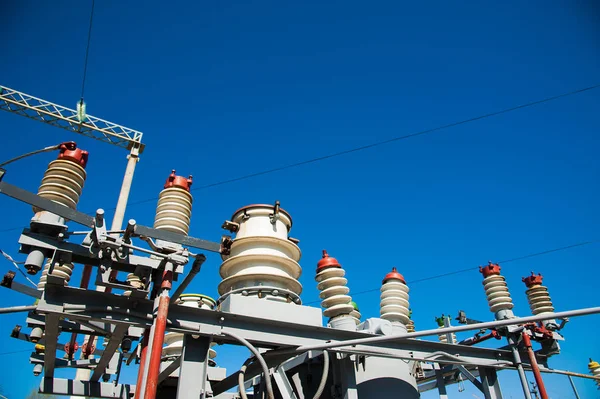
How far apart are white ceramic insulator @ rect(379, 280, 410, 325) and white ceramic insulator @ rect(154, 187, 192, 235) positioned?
16.9 feet

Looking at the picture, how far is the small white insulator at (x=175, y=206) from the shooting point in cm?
770

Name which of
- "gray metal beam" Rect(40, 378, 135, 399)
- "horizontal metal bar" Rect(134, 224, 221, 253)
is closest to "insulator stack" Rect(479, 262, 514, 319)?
"horizontal metal bar" Rect(134, 224, 221, 253)

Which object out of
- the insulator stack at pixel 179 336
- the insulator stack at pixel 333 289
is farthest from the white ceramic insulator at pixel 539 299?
the insulator stack at pixel 179 336

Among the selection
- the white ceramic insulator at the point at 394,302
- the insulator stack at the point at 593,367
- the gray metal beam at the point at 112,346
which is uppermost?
the insulator stack at the point at 593,367

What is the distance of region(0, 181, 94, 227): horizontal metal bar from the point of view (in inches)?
253

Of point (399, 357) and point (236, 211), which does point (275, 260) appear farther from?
point (399, 357)

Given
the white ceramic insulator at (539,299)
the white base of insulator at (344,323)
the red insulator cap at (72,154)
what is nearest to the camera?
the red insulator cap at (72,154)

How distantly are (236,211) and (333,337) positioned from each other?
3.67 meters

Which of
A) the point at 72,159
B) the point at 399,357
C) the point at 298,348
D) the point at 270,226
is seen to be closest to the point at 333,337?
the point at 298,348

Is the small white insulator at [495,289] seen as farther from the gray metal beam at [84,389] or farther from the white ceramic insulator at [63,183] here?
the white ceramic insulator at [63,183]

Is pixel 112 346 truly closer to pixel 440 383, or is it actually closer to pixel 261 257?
pixel 261 257

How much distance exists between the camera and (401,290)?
10.8 meters

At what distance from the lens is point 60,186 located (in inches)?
284

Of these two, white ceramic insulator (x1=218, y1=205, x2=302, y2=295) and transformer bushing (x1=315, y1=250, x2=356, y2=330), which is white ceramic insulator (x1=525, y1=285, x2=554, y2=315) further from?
white ceramic insulator (x1=218, y1=205, x2=302, y2=295)
